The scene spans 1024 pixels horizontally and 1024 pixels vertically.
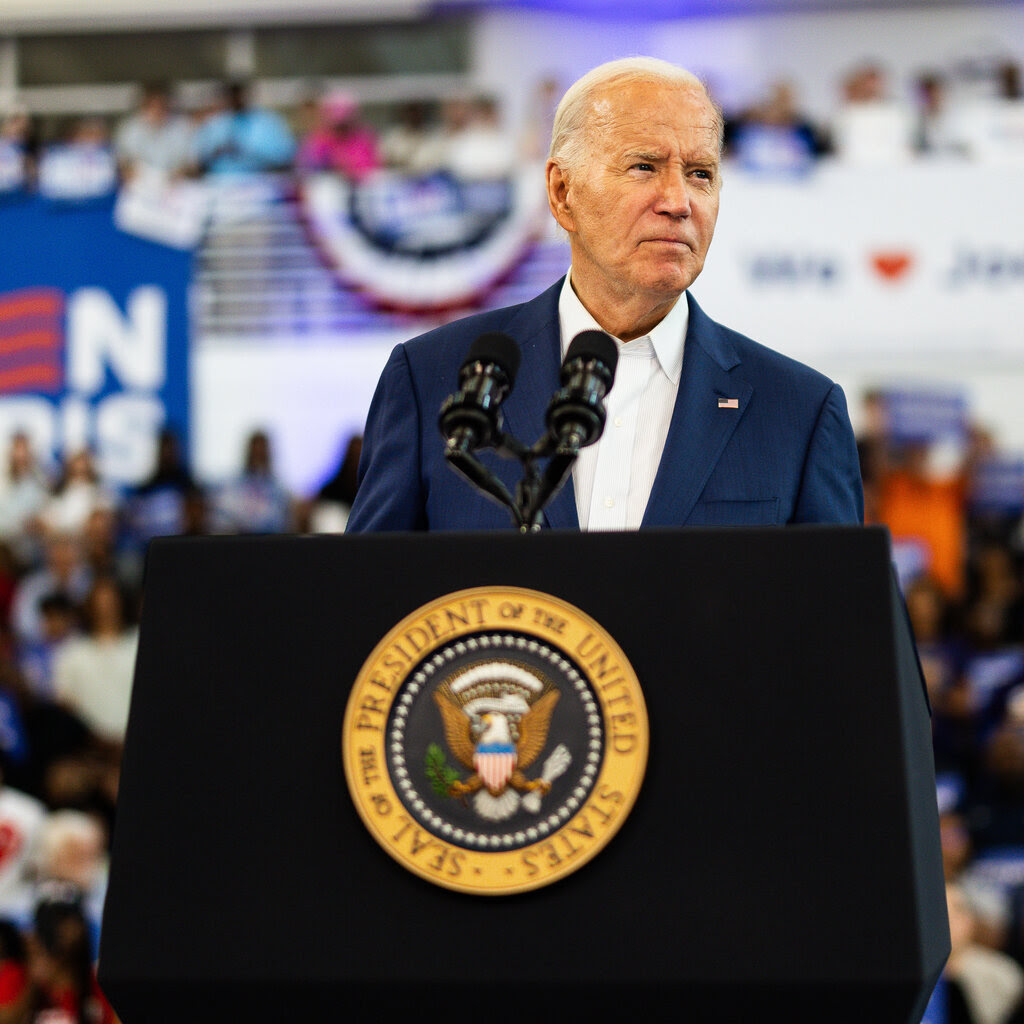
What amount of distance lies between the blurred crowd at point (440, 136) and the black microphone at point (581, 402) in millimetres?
5586

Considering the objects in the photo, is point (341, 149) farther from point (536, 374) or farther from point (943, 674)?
point (536, 374)

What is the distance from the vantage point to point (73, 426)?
711 cm

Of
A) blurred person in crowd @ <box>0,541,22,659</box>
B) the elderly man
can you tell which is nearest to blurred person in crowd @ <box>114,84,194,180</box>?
blurred person in crowd @ <box>0,541,22,659</box>

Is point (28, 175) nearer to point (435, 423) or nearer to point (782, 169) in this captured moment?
point (782, 169)

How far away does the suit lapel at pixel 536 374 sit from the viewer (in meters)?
1.54

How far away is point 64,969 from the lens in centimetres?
450

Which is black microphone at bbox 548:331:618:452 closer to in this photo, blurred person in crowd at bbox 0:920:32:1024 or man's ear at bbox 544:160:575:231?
man's ear at bbox 544:160:575:231

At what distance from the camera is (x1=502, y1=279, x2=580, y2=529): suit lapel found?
1539 mm

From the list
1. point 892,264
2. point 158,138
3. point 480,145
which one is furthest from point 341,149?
point 892,264

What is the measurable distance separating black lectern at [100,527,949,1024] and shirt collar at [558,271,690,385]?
1.73ft

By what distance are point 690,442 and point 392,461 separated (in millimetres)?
287

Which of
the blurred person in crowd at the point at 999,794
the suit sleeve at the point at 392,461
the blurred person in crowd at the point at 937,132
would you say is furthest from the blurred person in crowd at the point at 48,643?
the suit sleeve at the point at 392,461

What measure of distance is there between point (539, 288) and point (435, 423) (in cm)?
528

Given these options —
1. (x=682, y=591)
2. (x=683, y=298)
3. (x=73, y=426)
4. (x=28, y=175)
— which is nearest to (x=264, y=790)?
(x=682, y=591)
